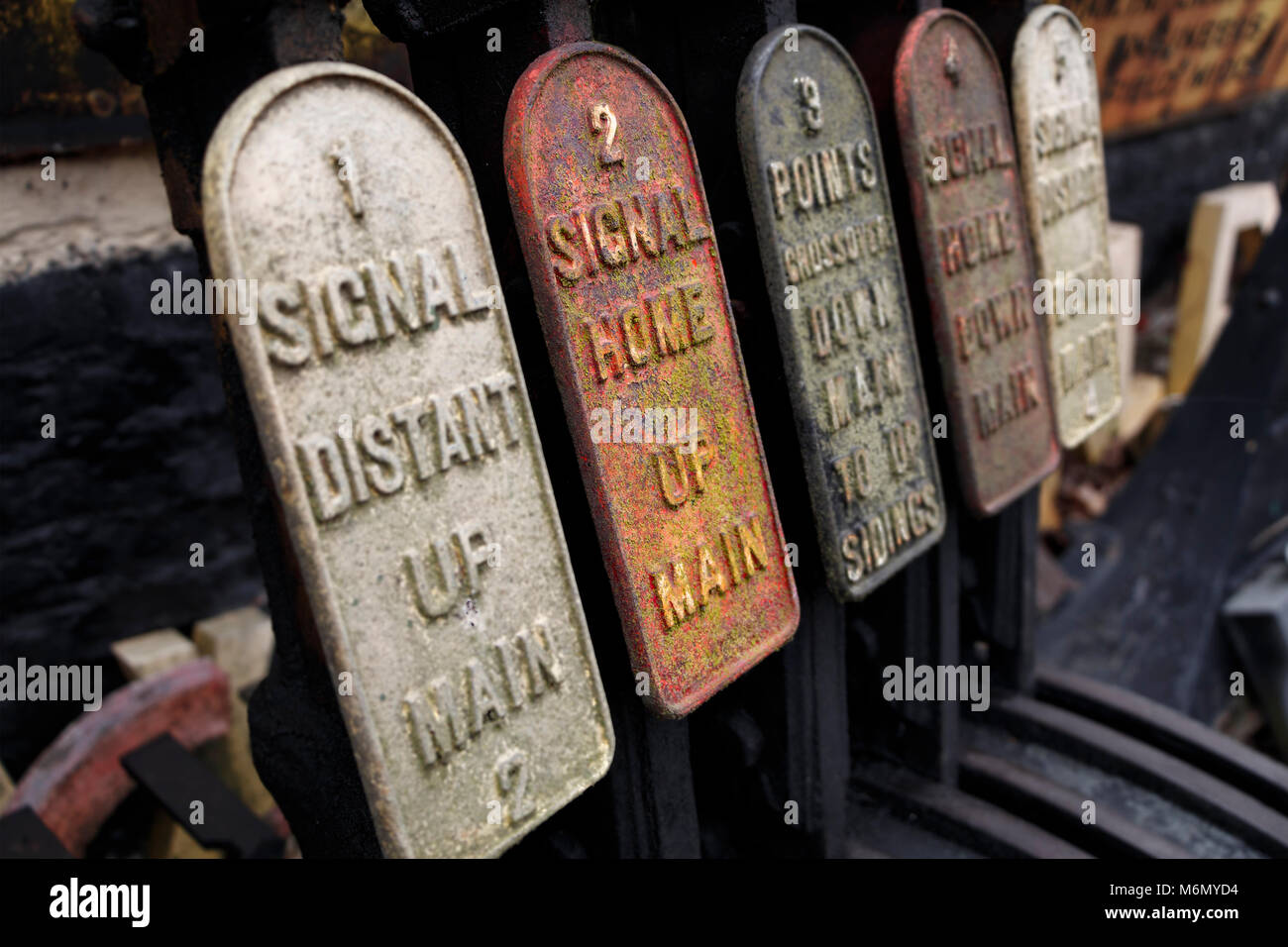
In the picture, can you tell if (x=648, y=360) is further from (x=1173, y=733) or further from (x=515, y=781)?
(x=1173, y=733)

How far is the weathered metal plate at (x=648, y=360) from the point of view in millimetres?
828

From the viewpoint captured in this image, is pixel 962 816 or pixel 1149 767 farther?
pixel 1149 767

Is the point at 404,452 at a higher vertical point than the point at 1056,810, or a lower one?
higher

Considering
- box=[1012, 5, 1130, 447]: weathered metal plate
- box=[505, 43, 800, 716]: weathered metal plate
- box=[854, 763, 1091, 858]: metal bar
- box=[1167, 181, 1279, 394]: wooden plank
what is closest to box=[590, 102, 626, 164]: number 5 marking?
box=[505, 43, 800, 716]: weathered metal plate

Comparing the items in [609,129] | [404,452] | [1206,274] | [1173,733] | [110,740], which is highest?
[609,129]

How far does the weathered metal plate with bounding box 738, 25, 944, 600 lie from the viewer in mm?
1000

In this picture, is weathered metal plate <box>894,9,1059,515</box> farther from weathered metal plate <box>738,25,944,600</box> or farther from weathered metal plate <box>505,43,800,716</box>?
weathered metal plate <box>505,43,800,716</box>

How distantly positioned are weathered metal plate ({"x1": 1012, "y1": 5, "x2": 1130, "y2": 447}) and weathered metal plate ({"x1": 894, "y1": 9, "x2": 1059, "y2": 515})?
0.03 metres

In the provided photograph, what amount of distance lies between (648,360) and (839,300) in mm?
283

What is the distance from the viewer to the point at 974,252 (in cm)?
123

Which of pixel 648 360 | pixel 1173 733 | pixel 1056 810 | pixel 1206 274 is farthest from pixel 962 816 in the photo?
pixel 1206 274

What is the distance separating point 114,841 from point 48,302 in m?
1.00

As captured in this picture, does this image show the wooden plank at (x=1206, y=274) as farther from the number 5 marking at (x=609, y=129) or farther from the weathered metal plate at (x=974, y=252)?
the number 5 marking at (x=609, y=129)
